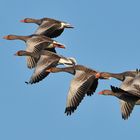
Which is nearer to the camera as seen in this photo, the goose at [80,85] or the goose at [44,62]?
the goose at [80,85]

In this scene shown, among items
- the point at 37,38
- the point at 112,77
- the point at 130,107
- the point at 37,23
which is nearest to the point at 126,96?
the point at 130,107

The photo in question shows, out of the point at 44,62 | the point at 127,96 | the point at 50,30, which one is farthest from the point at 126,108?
the point at 50,30

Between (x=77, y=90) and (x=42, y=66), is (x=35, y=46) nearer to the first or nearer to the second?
(x=42, y=66)

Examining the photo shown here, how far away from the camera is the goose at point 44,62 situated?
41281 mm

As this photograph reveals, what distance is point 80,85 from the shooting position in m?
38.5

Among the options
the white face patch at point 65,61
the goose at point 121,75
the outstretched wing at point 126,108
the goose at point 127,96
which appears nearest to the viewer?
the goose at point 127,96

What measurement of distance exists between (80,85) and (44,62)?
3791 millimetres

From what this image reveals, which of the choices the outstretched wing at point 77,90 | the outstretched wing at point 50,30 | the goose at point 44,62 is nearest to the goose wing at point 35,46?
the goose at point 44,62

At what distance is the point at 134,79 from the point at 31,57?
6.05 m

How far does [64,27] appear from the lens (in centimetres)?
4506

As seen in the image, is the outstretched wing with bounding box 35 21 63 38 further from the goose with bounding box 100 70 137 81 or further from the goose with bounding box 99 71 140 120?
the goose with bounding box 99 71 140 120

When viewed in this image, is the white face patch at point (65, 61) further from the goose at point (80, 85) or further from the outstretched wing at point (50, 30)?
the outstretched wing at point (50, 30)

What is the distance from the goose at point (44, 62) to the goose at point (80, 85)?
1.65 meters

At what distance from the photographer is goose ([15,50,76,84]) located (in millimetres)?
41281
